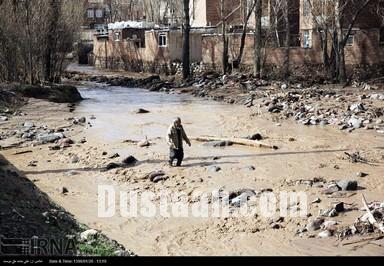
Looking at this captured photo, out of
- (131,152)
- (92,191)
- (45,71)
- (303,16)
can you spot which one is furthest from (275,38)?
(92,191)

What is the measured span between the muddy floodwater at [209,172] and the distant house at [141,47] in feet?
75.9

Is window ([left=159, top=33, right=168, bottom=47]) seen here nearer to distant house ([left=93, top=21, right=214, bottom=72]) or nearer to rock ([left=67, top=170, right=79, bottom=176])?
distant house ([left=93, top=21, right=214, bottom=72])

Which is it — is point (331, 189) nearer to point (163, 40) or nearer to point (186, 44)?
point (186, 44)

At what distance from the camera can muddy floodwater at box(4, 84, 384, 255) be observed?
9.13m

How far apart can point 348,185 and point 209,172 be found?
353 cm

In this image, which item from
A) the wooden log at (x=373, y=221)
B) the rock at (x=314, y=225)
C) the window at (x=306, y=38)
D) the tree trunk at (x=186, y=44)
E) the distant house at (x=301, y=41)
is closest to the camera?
the wooden log at (x=373, y=221)

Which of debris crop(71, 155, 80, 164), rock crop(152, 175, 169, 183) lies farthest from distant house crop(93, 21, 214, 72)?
rock crop(152, 175, 169, 183)

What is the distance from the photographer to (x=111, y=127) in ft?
70.3

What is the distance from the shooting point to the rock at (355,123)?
62.8 feet

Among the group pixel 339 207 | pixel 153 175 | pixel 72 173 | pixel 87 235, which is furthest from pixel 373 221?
pixel 72 173

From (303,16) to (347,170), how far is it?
26.3 meters

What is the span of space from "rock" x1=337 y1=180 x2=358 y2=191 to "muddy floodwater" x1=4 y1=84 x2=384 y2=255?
154mm

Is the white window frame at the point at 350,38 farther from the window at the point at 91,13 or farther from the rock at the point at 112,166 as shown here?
the window at the point at 91,13

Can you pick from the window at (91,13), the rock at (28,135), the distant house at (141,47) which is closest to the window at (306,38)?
the distant house at (141,47)
